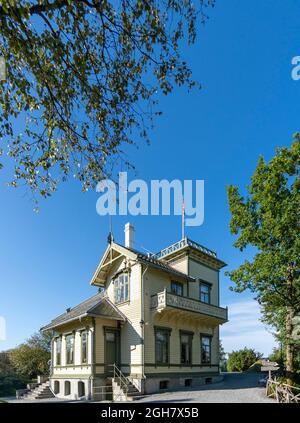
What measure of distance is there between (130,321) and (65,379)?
6104 mm

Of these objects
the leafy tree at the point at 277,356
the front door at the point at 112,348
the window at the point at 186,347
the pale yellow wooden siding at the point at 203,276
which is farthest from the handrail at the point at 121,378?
the leafy tree at the point at 277,356

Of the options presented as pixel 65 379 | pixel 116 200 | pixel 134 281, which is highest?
pixel 116 200

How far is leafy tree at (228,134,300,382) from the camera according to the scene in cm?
2125

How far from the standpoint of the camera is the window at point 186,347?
24.6 metres

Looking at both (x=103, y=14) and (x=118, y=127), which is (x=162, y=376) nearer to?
(x=118, y=127)

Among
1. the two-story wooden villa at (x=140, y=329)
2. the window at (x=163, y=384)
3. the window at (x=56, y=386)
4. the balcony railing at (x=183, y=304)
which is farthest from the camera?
the window at (x=56, y=386)

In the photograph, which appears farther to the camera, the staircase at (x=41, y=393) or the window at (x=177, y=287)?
the window at (x=177, y=287)

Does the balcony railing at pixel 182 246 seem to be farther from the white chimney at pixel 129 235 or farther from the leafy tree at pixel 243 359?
the leafy tree at pixel 243 359

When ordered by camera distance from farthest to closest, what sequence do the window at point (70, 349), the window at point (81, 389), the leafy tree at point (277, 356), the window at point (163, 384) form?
1. the leafy tree at point (277, 356)
2. the window at point (70, 349)
3. the window at point (81, 389)
4. the window at point (163, 384)

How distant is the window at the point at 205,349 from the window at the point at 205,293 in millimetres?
2686

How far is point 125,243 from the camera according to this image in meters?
26.7

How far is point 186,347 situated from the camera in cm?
2498

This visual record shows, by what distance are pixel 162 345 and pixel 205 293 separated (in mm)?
6439
